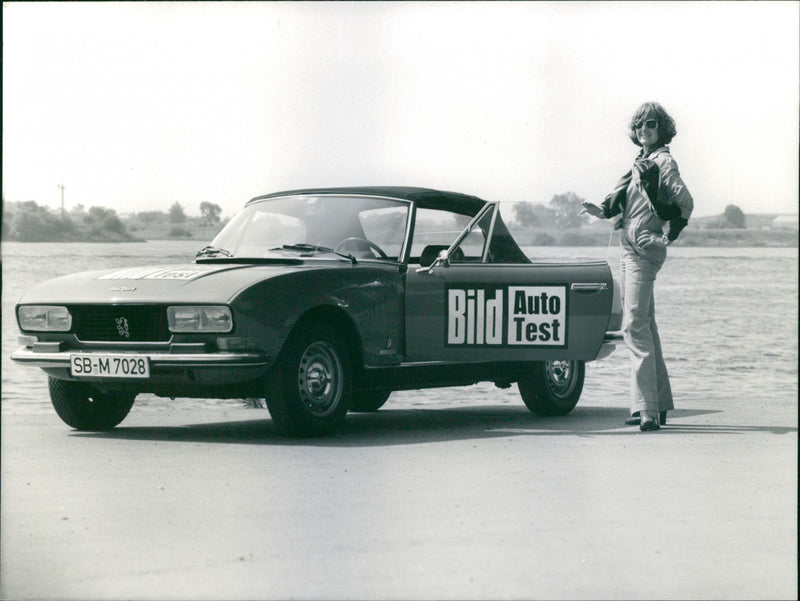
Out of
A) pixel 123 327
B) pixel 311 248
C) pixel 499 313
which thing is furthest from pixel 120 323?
pixel 499 313

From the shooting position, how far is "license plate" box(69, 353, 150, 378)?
8.47 metres

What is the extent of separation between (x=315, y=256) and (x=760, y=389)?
8.24m

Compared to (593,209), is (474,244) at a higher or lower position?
lower

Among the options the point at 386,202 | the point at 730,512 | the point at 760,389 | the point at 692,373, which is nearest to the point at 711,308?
the point at 692,373

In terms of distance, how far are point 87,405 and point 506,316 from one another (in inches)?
110

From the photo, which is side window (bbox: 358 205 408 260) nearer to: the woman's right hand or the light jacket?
the woman's right hand

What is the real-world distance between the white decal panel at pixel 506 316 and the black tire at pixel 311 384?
2.78ft

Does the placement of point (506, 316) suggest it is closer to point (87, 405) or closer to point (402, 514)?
point (87, 405)

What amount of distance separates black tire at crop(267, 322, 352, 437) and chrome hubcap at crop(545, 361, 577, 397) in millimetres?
→ 2116

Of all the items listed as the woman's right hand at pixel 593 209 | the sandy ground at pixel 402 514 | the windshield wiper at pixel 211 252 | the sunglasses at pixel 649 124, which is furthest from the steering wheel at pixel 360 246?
the sunglasses at pixel 649 124

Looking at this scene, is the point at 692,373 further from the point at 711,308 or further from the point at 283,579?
the point at 711,308

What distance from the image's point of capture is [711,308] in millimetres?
37688

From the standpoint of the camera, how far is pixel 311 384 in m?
8.78

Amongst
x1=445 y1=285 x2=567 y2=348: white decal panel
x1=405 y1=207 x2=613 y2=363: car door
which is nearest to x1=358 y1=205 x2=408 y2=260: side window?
x1=405 y1=207 x2=613 y2=363: car door
